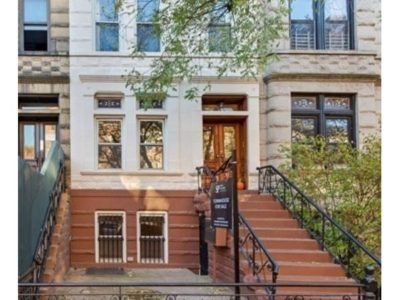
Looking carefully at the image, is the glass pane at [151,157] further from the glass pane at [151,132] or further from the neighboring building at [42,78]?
the neighboring building at [42,78]

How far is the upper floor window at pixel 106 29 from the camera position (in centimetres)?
890

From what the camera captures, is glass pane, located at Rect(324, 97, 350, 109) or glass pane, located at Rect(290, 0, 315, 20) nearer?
glass pane, located at Rect(290, 0, 315, 20)

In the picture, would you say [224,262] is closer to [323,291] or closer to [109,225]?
[323,291]

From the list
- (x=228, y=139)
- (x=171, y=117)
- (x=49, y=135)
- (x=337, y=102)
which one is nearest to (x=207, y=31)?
(x=171, y=117)

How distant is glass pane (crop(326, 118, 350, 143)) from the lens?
9.03 metres

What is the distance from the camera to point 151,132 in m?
9.05

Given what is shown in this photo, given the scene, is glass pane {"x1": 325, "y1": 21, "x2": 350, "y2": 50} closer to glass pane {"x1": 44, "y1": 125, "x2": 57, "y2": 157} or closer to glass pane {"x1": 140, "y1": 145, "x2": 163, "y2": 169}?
glass pane {"x1": 140, "y1": 145, "x2": 163, "y2": 169}

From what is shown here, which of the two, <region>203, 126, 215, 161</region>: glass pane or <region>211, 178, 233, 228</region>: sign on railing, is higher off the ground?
<region>203, 126, 215, 161</region>: glass pane

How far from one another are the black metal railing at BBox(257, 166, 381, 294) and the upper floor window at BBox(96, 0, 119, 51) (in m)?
3.11

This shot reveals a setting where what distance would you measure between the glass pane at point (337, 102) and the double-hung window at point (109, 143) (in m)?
3.41

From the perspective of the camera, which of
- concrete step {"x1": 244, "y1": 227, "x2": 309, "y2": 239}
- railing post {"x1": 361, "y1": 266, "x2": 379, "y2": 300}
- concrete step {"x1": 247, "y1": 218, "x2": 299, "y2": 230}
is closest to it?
railing post {"x1": 361, "y1": 266, "x2": 379, "y2": 300}

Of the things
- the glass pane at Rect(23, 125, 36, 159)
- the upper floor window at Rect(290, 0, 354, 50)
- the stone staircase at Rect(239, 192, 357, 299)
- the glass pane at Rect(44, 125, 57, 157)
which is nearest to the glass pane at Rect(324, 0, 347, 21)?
the upper floor window at Rect(290, 0, 354, 50)

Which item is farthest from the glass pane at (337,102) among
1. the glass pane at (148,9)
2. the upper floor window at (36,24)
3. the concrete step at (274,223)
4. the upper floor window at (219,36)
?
the upper floor window at (36,24)
